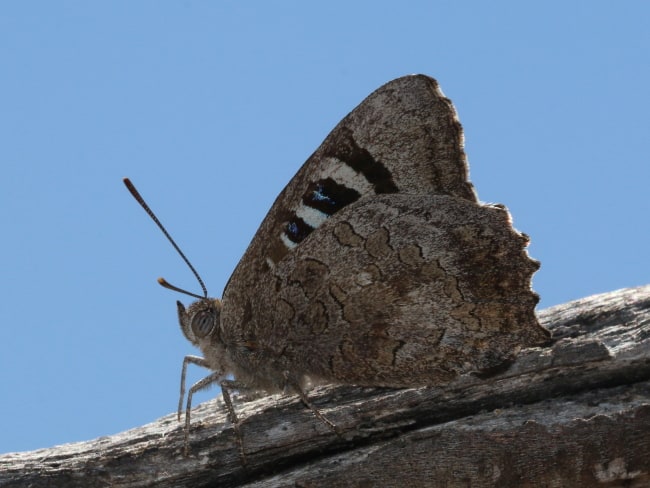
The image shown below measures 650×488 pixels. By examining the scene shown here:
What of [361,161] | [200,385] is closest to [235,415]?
[200,385]

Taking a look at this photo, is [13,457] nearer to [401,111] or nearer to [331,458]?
[331,458]

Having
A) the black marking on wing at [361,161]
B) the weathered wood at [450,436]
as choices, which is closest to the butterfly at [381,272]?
the black marking on wing at [361,161]

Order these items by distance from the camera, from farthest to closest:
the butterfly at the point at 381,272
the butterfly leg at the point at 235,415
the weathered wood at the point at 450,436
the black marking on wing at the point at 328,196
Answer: the black marking on wing at the point at 328,196, the butterfly leg at the point at 235,415, the butterfly at the point at 381,272, the weathered wood at the point at 450,436

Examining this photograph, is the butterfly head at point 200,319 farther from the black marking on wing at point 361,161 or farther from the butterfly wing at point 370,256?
the black marking on wing at point 361,161

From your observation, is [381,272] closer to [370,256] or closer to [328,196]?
[370,256]

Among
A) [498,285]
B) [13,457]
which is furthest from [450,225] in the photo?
[13,457]

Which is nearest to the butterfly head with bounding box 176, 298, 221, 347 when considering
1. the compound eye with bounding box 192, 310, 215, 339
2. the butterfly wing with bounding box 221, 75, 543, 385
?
the compound eye with bounding box 192, 310, 215, 339

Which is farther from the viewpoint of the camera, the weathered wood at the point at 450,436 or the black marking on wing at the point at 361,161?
the black marking on wing at the point at 361,161
